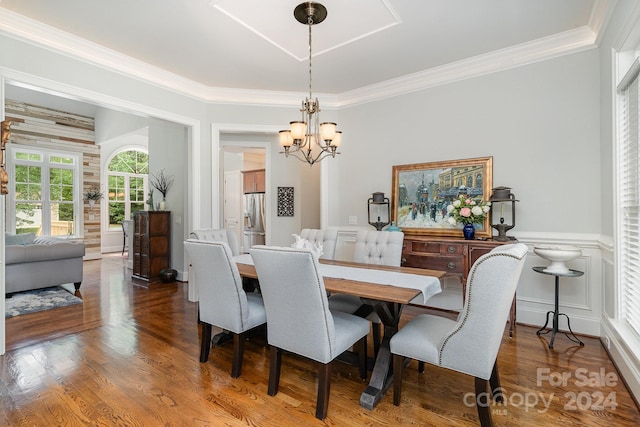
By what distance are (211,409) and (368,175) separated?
3.26 m

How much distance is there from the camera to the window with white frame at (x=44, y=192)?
7016 millimetres

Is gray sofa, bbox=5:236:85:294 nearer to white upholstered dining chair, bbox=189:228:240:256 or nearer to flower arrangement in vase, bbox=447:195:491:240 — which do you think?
white upholstered dining chair, bbox=189:228:240:256

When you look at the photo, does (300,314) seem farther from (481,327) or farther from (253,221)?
(253,221)

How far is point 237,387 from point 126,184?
28.4 ft

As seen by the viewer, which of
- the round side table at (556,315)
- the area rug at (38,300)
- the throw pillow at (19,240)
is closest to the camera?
the round side table at (556,315)

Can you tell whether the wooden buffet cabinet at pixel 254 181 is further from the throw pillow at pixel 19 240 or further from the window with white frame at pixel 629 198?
the window with white frame at pixel 629 198

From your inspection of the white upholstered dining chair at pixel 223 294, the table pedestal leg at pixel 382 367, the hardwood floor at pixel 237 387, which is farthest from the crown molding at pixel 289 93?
the table pedestal leg at pixel 382 367

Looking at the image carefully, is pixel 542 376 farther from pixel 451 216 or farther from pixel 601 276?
pixel 451 216

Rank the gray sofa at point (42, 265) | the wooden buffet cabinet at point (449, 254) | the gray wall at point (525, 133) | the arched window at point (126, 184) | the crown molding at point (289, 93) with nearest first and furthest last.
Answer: the crown molding at point (289, 93) → the gray wall at point (525, 133) → the wooden buffet cabinet at point (449, 254) → the gray sofa at point (42, 265) → the arched window at point (126, 184)

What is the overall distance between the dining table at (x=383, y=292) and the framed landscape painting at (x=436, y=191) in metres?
1.36

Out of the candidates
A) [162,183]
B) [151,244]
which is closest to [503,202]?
[151,244]

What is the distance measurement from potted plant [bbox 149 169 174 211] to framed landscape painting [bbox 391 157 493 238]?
3893mm

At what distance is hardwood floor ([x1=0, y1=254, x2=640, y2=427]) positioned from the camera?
1872 millimetres

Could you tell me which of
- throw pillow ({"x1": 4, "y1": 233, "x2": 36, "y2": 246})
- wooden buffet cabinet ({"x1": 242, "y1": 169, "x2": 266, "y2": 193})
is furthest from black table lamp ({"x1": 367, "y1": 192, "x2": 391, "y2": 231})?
throw pillow ({"x1": 4, "y1": 233, "x2": 36, "y2": 246})
